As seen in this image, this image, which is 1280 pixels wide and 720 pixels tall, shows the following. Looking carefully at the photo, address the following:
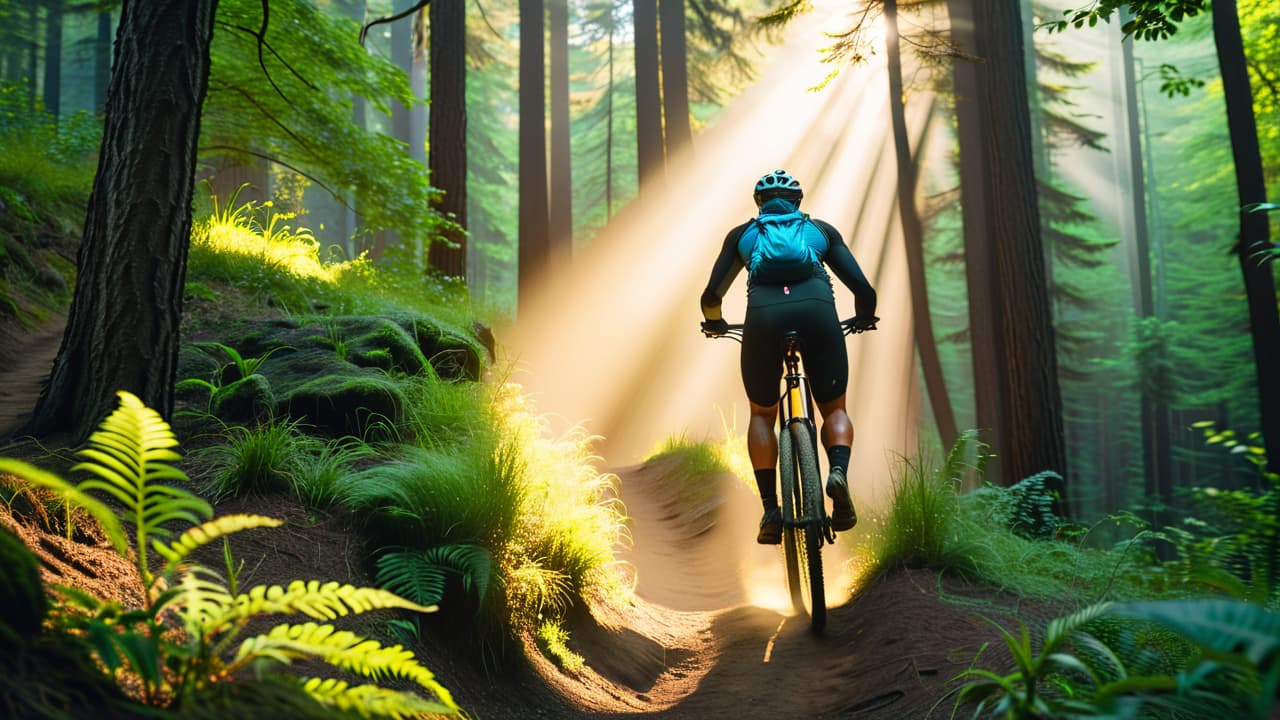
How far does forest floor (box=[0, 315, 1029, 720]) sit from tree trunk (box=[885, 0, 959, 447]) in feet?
26.5

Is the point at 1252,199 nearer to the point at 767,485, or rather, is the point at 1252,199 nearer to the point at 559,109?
the point at 767,485

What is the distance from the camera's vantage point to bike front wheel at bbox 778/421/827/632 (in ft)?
13.9

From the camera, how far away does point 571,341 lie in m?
16.2

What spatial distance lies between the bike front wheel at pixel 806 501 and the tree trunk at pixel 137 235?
3.45m

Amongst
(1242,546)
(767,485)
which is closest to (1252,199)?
(767,485)

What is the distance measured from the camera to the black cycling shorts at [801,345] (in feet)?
14.4

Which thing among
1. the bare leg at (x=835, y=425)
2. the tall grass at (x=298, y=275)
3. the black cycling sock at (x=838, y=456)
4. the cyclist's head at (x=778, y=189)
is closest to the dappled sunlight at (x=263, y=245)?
the tall grass at (x=298, y=275)

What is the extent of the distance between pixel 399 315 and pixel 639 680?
3996 millimetres

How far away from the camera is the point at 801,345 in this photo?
176 inches

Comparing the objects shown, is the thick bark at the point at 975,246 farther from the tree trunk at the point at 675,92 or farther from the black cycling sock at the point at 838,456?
the black cycling sock at the point at 838,456

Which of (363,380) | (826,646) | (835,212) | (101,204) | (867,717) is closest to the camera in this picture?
(867,717)

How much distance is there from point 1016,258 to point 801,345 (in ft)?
19.1

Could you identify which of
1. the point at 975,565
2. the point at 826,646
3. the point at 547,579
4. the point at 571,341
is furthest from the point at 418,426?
the point at 571,341

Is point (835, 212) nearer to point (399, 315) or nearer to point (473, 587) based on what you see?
point (399, 315)
